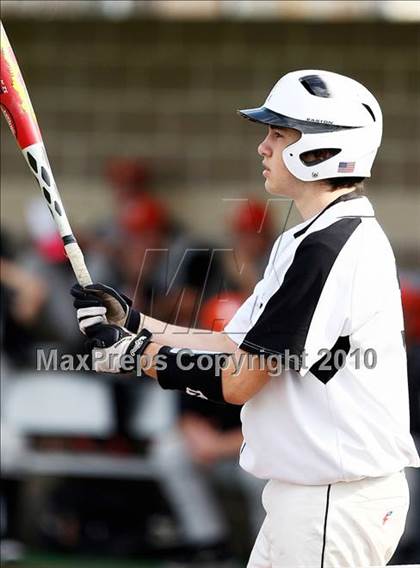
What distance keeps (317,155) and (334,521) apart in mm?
1006

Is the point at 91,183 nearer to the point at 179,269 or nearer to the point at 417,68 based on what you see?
the point at 179,269

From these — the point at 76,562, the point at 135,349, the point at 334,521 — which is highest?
the point at 135,349

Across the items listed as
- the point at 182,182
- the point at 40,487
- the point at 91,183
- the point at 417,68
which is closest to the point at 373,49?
the point at 417,68

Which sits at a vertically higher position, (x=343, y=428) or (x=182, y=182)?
(x=343, y=428)

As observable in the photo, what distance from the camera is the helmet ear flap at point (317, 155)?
11.4 feet

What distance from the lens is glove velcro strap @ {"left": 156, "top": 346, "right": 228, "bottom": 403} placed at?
135 inches

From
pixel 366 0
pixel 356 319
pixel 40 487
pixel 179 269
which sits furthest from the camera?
pixel 366 0

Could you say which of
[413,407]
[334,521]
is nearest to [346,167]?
[334,521]

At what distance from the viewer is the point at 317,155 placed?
11.4ft

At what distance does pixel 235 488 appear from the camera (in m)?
7.13

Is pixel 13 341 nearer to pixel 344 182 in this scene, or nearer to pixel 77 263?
pixel 77 263

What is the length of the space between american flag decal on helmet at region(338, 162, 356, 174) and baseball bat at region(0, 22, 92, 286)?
83 centimetres

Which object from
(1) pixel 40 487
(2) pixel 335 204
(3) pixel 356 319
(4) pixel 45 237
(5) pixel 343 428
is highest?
(2) pixel 335 204

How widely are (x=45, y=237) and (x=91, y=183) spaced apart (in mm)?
847
